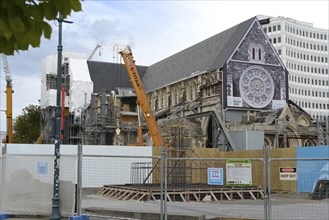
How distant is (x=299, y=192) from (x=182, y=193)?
5.83 metres

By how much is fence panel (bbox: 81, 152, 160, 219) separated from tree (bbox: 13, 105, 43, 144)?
4725 centimetres

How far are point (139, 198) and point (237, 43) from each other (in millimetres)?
42012

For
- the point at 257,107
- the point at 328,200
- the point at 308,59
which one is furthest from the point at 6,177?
the point at 308,59

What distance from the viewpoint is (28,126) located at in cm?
7469

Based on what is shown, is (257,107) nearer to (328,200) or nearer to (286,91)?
(286,91)

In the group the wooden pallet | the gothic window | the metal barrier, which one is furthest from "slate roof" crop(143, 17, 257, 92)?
the wooden pallet

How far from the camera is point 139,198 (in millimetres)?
23031

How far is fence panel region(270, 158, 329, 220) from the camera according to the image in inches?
612

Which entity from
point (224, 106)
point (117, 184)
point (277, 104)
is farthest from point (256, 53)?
point (117, 184)

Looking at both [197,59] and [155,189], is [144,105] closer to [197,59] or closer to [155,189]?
[155,189]

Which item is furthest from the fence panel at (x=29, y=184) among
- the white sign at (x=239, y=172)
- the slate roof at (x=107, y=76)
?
the slate roof at (x=107, y=76)

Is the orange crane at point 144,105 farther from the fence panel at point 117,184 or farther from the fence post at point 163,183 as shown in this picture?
the fence post at point 163,183

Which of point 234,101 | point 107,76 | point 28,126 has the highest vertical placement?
point 107,76

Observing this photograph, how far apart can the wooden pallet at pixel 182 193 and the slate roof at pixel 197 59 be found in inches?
1445
